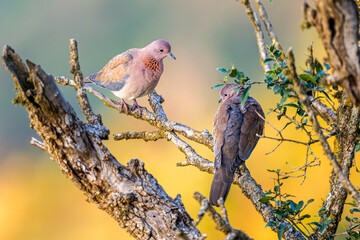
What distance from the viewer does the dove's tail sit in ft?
8.68

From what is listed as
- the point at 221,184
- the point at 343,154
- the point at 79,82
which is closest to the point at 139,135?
the point at 221,184

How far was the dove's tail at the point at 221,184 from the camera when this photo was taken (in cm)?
264

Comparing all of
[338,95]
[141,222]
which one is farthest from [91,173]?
[338,95]

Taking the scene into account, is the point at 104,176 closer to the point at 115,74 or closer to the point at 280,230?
the point at 280,230

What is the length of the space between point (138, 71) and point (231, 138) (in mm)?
893

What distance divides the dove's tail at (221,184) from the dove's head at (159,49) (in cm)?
103

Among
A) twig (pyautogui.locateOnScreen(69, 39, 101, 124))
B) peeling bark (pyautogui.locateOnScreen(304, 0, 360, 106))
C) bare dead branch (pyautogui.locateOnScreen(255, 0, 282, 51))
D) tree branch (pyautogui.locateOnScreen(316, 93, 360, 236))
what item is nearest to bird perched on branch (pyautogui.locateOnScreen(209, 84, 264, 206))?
bare dead branch (pyautogui.locateOnScreen(255, 0, 282, 51))

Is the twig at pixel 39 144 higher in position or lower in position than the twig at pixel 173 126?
lower

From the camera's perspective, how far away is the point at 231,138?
2.88 meters

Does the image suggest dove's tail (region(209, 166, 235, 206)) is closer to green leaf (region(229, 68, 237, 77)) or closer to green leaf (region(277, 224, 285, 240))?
green leaf (region(277, 224, 285, 240))

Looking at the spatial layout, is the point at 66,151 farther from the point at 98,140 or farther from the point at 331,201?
the point at 331,201

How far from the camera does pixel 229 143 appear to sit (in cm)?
286

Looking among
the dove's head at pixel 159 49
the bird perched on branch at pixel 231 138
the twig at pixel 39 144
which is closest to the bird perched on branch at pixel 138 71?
the dove's head at pixel 159 49

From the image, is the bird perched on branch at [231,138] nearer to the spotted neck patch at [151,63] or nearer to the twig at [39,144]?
the spotted neck patch at [151,63]
